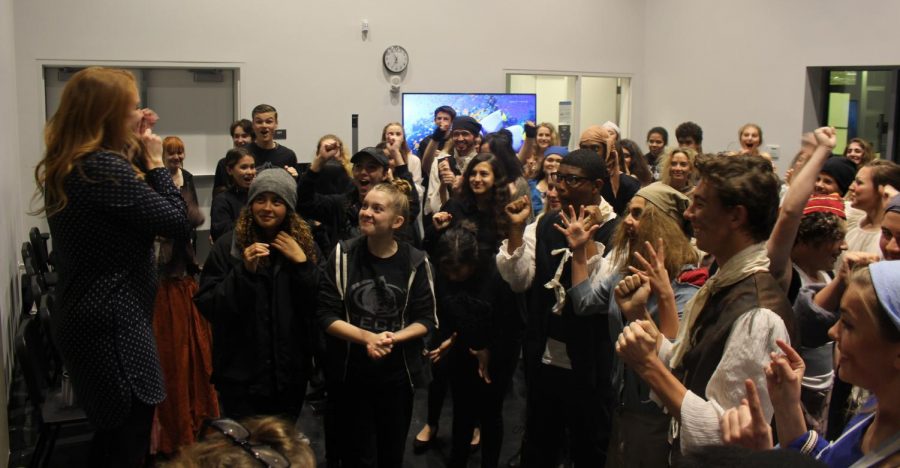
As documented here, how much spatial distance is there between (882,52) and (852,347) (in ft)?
25.4

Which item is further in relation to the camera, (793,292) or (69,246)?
(793,292)

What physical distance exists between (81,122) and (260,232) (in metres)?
1.10

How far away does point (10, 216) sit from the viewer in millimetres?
4965

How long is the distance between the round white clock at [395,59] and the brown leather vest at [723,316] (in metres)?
7.46

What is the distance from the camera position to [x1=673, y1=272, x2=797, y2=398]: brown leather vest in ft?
6.57

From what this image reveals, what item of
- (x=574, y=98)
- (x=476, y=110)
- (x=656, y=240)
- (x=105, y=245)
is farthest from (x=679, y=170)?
(x=574, y=98)

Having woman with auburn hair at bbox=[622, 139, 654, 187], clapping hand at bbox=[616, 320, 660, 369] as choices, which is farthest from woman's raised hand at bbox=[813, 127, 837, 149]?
woman with auburn hair at bbox=[622, 139, 654, 187]

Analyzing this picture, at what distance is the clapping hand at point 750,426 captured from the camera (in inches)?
65.7

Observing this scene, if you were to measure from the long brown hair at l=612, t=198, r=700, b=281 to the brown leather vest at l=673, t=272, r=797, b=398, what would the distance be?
0.57 meters

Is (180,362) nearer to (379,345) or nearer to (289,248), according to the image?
(289,248)

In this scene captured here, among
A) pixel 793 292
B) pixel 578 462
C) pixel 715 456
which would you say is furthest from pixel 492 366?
pixel 715 456

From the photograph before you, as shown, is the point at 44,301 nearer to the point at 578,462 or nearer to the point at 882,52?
the point at 578,462

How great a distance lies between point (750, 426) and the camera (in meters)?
1.68

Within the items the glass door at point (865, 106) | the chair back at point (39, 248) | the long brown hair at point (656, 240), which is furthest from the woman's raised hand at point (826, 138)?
the glass door at point (865, 106)
